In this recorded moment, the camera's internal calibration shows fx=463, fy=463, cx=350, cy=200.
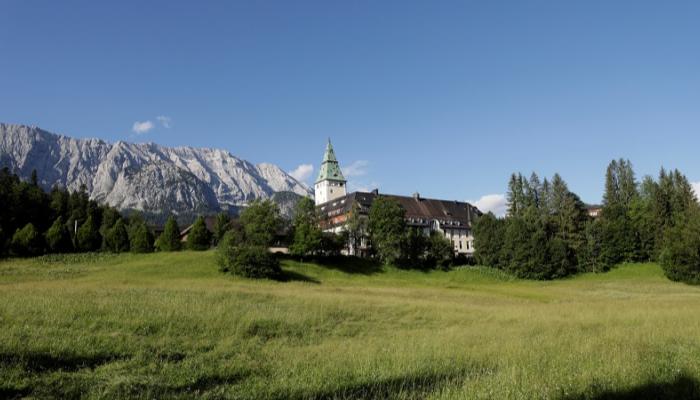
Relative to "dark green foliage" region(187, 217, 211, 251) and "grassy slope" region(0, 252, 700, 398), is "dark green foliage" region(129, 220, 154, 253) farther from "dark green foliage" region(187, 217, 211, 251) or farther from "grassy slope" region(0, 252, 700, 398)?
"grassy slope" region(0, 252, 700, 398)

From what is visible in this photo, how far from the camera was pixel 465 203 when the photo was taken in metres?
129

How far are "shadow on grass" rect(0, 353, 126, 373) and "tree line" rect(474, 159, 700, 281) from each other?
79.2 meters

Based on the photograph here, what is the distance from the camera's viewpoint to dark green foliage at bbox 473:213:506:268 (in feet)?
294

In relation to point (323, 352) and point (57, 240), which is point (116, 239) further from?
point (323, 352)

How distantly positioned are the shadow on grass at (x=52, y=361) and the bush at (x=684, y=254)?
7889cm

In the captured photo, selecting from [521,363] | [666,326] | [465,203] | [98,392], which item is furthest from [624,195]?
[98,392]

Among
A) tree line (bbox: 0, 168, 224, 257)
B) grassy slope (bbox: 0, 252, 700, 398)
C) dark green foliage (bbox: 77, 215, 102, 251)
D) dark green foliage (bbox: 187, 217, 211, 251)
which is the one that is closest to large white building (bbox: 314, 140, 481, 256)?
dark green foliage (bbox: 187, 217, 211, 251)

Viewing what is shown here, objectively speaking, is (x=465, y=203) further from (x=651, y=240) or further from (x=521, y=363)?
(x=521, y=363)

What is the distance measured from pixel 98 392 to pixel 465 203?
413ft

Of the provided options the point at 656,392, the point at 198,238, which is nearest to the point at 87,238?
the point at 198,238

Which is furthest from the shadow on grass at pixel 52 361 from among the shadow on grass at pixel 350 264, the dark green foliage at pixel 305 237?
the shadow on grass at pixel 350 264

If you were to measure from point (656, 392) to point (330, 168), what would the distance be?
148012mm

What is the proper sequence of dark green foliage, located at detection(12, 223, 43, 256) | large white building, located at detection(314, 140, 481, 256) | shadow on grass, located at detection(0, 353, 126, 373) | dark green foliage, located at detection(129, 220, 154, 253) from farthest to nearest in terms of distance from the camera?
large white building, located at detection(314, 140, 481, 256), dark green foliage, located at detection(129, 220, 154, 253), dark green foliage, located at detection(12, 223, 43, 256), shadow on grass, located at detection(0, 353, 126, 373)

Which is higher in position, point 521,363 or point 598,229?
point 598,229
